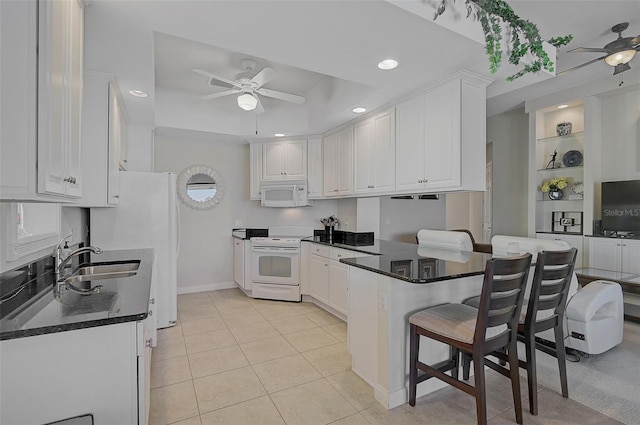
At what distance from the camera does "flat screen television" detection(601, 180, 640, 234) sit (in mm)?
3881

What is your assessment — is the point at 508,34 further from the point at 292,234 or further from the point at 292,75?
the point at 292,234

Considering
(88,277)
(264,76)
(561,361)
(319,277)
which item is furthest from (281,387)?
(264,76)

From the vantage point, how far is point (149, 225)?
3.43 metres

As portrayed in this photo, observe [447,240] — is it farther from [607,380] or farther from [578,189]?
[578,189]

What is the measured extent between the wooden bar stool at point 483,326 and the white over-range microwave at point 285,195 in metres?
3.03

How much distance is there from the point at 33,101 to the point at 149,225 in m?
2.58

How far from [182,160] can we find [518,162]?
568cm

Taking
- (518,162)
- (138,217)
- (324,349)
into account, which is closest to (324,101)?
(138,217)

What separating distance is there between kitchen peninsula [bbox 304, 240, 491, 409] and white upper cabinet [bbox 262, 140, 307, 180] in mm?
2653

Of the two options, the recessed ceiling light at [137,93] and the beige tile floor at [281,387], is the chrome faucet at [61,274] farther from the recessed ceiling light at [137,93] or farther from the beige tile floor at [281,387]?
the recessed ceiling light at [137,93]

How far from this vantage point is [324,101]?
404cm

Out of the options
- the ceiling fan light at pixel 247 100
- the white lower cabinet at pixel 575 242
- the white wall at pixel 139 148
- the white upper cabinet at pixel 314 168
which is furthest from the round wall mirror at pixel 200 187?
the white lower cabinet at pixel 575 242

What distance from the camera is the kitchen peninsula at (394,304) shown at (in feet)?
6.95

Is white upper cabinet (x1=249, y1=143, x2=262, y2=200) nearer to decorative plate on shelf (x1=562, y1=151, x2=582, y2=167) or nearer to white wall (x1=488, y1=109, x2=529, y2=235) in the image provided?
white wall (x1=488, y1=109, x2=529, y2=235)
